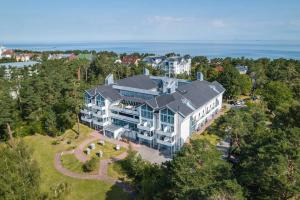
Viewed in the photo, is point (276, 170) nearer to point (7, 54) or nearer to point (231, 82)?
point (231, 82)

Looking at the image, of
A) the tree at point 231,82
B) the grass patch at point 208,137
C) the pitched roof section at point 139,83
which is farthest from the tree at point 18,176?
the tree at point 231,82

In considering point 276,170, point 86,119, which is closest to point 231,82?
point 86,119

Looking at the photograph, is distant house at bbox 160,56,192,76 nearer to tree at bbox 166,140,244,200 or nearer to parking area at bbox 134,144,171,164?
parking area at bbox 134,144,171,164

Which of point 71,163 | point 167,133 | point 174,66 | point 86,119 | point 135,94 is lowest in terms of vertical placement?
point 71,163

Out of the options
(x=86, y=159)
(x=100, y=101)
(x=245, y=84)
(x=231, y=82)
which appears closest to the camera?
(x=86, y=159)

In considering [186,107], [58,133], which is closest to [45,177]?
[58,133]

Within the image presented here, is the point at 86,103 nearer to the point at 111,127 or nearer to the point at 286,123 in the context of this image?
the point at 111,127

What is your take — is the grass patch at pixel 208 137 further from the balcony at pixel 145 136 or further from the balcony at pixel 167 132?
the balcony at pixel 145 136

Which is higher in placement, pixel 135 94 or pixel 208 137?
pixel 135 94
